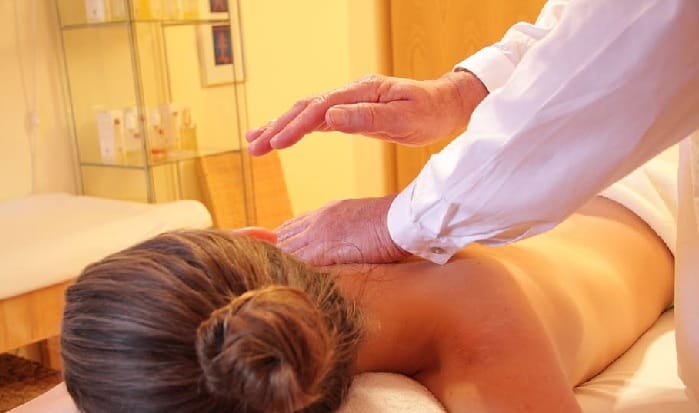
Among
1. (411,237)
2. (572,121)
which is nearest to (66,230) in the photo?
(411,237)

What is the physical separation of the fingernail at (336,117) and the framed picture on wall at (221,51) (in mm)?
→ 2113

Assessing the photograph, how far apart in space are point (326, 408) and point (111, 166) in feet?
7.73

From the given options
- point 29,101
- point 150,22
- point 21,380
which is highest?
point 150,22

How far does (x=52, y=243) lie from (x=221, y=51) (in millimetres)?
1282

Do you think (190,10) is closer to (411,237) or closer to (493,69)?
(493,69)

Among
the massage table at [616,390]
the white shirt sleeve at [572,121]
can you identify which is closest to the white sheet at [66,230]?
the massage table at [616,390]

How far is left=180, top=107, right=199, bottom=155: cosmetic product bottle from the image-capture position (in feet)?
10.1

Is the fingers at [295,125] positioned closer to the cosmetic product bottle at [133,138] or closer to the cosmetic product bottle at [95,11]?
the cosmetic product bottle at [133,138]

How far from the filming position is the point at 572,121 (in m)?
0.83

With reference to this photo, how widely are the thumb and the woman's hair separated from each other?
0.37 meters

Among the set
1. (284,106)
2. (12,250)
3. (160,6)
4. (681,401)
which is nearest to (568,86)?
(681,401)

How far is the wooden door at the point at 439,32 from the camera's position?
309cm

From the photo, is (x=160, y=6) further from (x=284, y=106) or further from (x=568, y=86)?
(x=568, y=86)

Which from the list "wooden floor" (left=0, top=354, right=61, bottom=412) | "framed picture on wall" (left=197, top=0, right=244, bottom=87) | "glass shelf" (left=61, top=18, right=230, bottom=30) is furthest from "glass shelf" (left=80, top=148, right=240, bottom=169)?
"wooden floor" (left=0, top=354, right=61, bottom=412)
